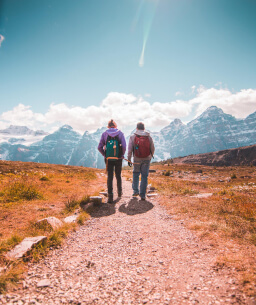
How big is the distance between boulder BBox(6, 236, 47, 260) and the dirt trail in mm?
421

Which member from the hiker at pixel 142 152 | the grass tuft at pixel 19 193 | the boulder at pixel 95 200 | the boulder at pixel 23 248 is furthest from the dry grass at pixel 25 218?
the hiker at pixel 142 152

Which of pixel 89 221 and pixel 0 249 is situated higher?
pixel 0 249

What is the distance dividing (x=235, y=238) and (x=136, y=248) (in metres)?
2.57

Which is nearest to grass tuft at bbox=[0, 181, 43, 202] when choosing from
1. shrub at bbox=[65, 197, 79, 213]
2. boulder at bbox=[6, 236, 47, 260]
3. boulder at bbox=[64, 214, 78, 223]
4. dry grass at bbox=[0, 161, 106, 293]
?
dry grass at bbox=[0, 161, 106, 293]

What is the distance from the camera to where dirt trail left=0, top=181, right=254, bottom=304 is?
2.67 m

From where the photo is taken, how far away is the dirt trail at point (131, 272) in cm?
267

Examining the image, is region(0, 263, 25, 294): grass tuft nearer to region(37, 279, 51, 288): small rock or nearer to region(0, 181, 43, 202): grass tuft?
region(37, 279, 51, 288): small rock

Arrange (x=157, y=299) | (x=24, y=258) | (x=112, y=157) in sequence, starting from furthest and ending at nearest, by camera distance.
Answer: (x=112, y=157) < (x=24, y=258) < (x=157, y=299)

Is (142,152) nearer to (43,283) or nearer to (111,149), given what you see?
(111,149)

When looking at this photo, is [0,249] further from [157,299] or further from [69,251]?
[157,299]

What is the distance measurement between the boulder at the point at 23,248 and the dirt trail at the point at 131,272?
1.38 feet

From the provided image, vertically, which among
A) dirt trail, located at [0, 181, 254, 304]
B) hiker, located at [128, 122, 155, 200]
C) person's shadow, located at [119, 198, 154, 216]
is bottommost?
person's shadow, located at [119, 198, 154, 216]

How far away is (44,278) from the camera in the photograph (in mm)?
3219

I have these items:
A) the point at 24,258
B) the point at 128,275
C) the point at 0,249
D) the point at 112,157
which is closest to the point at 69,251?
the point at 24,258
